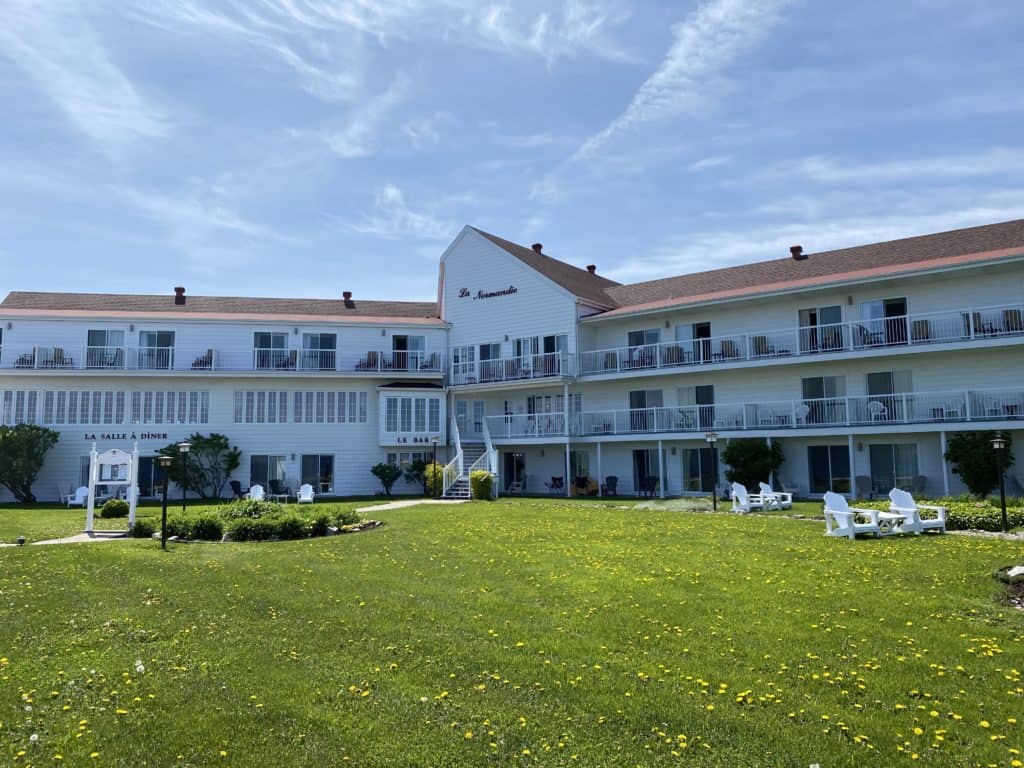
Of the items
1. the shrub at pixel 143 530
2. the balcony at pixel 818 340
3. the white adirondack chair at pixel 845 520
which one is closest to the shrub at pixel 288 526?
the shrub at pixel 143 530

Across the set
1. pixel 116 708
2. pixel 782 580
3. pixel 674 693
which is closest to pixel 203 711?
pixel 116 708

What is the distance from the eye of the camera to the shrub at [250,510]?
18578 millimetres

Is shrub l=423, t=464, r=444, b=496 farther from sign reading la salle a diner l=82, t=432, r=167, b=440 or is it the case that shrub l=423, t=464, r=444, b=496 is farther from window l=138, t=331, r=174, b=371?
window l=138, t=331, r=174, b=371

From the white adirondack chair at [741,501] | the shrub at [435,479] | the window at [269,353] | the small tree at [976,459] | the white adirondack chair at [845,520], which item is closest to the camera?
the white adirondack chair at [845,520]

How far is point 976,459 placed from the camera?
2206 cm

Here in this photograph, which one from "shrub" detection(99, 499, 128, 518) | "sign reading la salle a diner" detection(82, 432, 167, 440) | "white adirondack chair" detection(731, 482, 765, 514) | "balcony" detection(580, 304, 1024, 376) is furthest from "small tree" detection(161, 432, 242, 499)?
"white adirondack chair" detection(731, 482, 765, 514)

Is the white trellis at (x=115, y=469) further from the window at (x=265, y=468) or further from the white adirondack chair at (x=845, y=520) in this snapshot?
the white adirondack chair at (x=845, y=520)

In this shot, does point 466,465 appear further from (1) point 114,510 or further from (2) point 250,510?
(2) point 250,510

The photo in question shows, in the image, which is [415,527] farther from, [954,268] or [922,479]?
[954,268]

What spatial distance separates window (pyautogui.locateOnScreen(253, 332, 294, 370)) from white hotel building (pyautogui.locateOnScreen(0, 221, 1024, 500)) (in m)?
0.10

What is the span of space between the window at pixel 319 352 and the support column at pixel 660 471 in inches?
597

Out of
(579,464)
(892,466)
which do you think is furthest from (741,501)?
(579,464)

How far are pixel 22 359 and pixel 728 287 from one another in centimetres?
2997

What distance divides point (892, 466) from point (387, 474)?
19.7 meters
